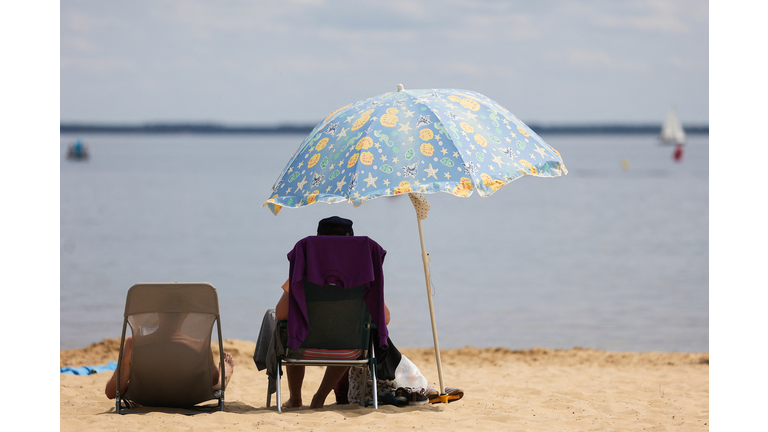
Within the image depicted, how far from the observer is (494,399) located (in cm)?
530

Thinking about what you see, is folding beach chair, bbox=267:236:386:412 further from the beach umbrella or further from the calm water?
the calm water

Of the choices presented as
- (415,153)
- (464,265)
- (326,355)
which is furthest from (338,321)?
(464,265)

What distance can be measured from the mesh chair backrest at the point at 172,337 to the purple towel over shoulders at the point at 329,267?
48cm

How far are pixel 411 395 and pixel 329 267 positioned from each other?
1026 mm

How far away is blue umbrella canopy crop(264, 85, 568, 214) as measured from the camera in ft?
13.8

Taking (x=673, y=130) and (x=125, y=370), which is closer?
(x=125, y=370)

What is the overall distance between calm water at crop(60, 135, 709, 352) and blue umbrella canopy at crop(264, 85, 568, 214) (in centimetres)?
470

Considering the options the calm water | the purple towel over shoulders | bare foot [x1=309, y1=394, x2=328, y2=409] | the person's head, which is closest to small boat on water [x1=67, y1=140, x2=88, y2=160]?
the calm water

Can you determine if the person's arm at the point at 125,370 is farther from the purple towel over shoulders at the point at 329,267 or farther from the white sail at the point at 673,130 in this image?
the white sail at the point at 673,130

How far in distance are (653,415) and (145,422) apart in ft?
9.86

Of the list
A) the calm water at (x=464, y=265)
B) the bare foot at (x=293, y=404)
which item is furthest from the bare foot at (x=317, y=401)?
the calm water at (x=464, y=265)

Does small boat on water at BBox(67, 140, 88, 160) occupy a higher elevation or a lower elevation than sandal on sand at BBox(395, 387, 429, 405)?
higher

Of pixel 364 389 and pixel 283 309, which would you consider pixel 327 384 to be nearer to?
pixel 364 389

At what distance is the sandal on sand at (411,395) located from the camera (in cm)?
476
